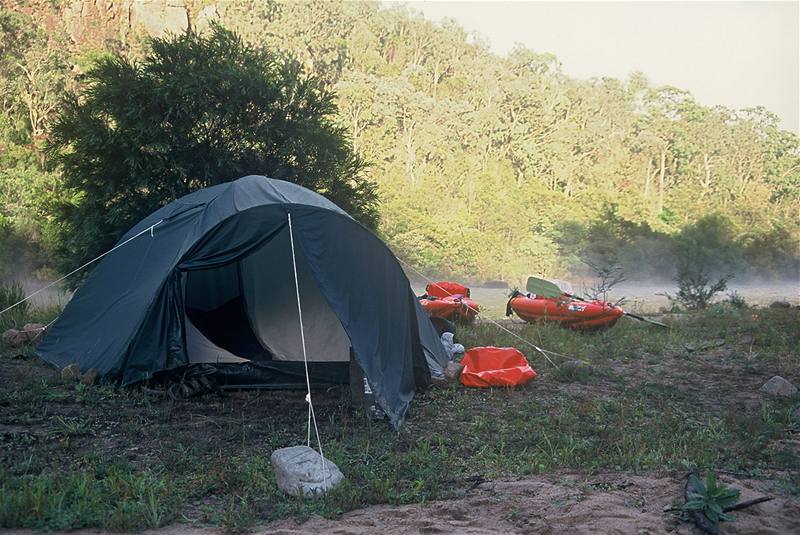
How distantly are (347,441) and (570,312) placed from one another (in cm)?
605

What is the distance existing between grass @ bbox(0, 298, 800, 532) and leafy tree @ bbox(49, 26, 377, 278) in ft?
13.4

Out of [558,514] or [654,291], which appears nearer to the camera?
[558,514]

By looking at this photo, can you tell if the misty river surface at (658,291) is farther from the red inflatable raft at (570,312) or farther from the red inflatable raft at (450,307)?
the red inflatable raft at (450,307)

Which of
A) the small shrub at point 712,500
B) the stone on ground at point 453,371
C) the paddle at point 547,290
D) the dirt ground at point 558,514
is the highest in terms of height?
the paddle at point 547,290

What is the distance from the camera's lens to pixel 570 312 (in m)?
11.2

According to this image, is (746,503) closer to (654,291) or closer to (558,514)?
(558,514)

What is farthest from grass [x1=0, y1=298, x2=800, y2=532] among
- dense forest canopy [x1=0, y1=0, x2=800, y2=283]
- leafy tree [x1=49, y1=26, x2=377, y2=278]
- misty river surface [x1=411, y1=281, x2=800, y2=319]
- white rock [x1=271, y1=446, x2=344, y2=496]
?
dense forest canopy [x1=0, y1=0, x2=800, y2=283]

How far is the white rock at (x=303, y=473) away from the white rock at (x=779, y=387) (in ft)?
14.9

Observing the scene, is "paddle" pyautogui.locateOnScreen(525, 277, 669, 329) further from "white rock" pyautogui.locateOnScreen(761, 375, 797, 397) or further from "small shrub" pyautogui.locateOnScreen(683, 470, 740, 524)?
"small shrub" pyautogui.locateOnScreen(683, 470, 740, 524)

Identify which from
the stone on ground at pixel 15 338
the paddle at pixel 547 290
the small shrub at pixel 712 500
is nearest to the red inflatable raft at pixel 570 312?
the paddle at pixel 547 290

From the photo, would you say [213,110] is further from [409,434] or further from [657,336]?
[409,434]

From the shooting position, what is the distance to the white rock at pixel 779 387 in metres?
7.61

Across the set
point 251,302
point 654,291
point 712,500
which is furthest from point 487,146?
point 712,500

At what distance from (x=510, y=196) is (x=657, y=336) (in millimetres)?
20169
